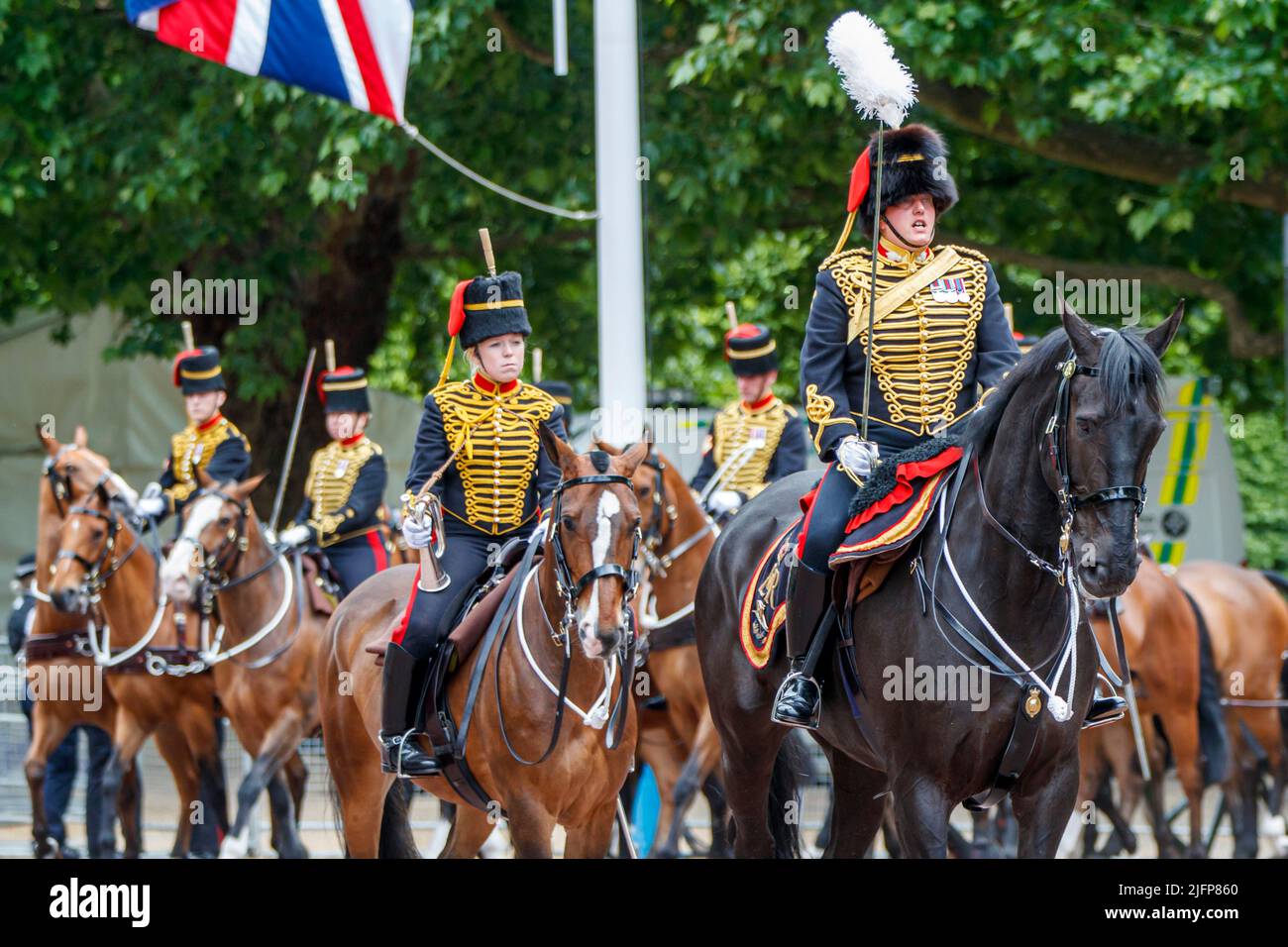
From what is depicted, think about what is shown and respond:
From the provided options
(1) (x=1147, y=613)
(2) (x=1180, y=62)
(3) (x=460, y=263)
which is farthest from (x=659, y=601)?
(3) (x=460, y=263)

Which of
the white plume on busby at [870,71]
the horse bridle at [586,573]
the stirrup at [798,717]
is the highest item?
the white plume on busby at [870,71]

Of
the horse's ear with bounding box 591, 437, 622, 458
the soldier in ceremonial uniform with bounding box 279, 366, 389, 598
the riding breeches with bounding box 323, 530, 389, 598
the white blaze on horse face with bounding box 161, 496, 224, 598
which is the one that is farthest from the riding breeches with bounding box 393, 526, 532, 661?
the riding breeches with bounding box 323, 530, 389, 598

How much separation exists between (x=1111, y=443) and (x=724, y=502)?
5.72 meters

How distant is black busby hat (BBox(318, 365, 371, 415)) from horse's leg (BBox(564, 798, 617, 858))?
568cm

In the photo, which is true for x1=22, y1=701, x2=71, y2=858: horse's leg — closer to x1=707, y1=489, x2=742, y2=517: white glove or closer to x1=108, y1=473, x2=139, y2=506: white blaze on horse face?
x1=108, y1=473, x2=139, y2=506: white blaze on horse face

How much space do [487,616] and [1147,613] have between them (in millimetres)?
5404

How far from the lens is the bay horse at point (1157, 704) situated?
11.7 meters

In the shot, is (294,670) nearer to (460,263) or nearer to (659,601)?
(659,601)

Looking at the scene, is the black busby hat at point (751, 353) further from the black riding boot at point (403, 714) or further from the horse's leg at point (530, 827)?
the horse's leg at point (530, 827)

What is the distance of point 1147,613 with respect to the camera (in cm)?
1184

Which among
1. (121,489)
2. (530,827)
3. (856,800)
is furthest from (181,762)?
(856,800)

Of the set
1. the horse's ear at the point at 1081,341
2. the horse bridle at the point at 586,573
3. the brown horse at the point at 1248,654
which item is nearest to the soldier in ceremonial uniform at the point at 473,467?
the horse bridle at the point at 586,573

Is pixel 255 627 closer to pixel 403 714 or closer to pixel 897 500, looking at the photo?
pixel 403 714

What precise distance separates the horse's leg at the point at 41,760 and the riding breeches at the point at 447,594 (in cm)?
Answer: 498
